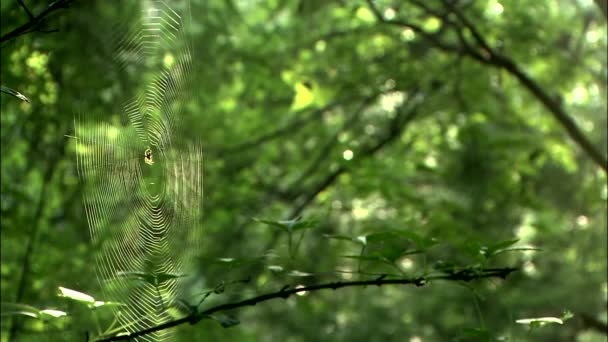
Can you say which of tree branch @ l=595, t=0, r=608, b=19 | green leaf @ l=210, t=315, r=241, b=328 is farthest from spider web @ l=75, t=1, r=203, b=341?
tree branch @ l=595, t=0, r=608, b=19

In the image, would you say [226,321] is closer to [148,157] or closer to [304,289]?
[304,289]

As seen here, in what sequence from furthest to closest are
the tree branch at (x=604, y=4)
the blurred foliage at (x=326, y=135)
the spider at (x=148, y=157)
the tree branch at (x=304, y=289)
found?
the blurred foliage at (x=326, y=135) < the tree branch at (x=604, y=4) < the spider at (x=148, y=157) < the tree branch at (x=304, y=289)

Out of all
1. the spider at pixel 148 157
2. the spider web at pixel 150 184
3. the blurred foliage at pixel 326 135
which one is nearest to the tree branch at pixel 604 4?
the blurred foliage at pixel 326 135

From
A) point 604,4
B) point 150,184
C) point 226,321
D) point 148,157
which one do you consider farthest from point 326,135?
point 226,321

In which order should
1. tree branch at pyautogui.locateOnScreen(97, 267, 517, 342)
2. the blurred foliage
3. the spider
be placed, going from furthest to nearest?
1. the blurred foliage
2. the spider
3. tree branch at pyautogui.locateOnScreen(97, 267, 517, 342)

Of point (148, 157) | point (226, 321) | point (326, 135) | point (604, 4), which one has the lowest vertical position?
point (226, 321)

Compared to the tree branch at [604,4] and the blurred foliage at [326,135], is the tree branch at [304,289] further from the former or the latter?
the tree branch at [604,4]

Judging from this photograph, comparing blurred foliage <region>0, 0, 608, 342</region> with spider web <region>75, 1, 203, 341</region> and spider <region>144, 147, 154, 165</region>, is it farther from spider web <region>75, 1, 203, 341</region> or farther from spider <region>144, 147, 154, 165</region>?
spider <region>144, 147, 154, 165</region>

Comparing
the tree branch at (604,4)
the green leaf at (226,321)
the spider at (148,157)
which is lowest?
the green leaf at (226,321)
